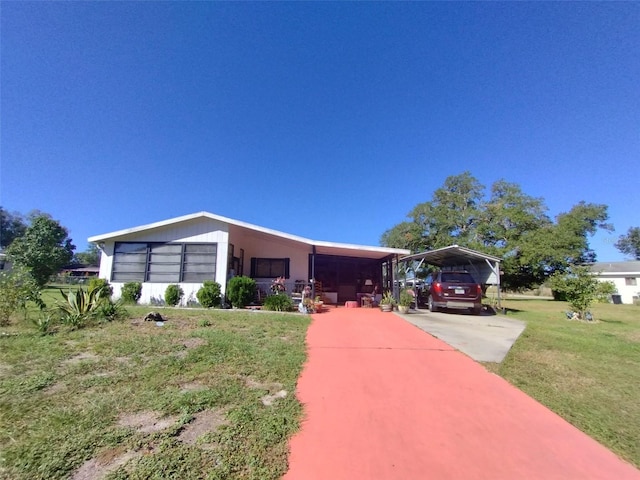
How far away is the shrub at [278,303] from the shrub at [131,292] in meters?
5.11

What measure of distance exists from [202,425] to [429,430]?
7.32 ft

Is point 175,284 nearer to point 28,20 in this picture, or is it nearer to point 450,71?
point 28,20

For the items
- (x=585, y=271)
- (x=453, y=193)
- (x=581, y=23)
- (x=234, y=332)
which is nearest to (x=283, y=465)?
(x=234, y=332)

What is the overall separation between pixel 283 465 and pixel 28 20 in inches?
384

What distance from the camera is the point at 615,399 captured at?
3.77 m

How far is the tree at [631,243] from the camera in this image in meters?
51.4

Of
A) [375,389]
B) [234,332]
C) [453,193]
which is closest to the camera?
[375,389]

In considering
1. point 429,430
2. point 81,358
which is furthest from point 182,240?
point 429,430

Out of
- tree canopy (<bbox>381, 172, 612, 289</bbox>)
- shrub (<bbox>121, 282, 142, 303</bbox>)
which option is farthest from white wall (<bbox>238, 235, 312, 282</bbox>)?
tree canopy (<bbox>381, 172, 612, 289</bbox>)

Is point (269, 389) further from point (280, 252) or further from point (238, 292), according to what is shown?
point (280, 252)

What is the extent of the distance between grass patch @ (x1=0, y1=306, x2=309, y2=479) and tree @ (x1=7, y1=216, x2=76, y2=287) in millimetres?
26507

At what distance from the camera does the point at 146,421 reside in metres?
2.88

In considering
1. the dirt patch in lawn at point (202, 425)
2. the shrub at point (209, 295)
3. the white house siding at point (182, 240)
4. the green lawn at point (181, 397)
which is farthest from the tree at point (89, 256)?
the dirt patch in lawn at point (202, 425)

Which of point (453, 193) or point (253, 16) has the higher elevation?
point (453, 193)
